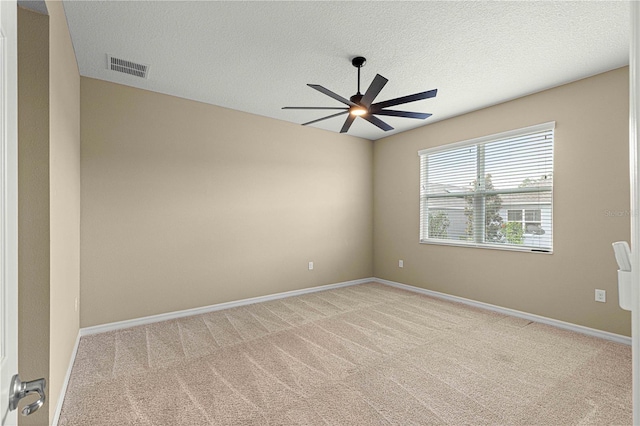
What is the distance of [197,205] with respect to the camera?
3924 mm

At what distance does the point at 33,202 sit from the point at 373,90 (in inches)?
89.8

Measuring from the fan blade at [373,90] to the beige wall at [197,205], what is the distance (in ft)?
7.07

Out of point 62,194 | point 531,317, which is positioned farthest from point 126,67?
point 531,317

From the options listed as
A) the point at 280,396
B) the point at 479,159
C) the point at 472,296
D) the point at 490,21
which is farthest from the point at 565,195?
the point at 280,396

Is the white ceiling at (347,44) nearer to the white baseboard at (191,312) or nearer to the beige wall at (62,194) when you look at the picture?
the beige wall at (62,194)

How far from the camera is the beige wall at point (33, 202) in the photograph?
1663mm

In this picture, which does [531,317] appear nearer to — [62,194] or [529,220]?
[529,220]

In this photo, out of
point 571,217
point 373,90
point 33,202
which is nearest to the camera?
point 33,202

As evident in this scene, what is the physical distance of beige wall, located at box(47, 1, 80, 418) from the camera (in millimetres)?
1835

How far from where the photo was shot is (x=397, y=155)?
5.33 m

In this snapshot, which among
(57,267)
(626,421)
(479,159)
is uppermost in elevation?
(479,159)

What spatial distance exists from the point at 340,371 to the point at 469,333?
5.23ft

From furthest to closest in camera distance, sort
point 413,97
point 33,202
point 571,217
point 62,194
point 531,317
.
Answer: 1. point 531,317
2. point 571,217
3. point 413,97
4. point 62,194
5. point 33,202

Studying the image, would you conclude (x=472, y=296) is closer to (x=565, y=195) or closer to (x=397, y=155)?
(x=565, y=195)
